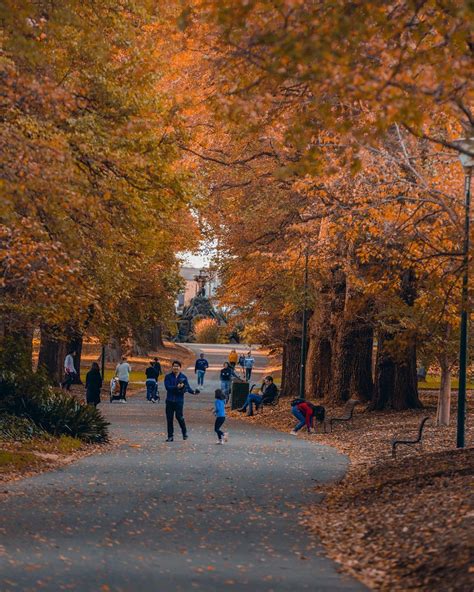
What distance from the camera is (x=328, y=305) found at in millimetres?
37094

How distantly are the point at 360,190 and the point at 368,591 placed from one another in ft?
44.6

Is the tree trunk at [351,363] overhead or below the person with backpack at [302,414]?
overhead

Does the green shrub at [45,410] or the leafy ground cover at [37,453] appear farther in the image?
the green shrub at [45,410]

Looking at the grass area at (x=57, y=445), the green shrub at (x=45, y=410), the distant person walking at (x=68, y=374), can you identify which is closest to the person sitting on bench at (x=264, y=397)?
the distant person walking at (x=68, y=374)

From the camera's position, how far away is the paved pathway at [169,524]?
949 centimetres

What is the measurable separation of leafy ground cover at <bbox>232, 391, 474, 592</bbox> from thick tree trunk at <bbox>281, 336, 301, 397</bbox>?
69.7ft

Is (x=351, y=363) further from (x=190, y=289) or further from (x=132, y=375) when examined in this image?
(x=190, y=289)

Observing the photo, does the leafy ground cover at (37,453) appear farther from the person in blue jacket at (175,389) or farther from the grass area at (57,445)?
the person in blue jacket at (175,389)

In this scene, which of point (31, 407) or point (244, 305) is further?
point (244, 305)

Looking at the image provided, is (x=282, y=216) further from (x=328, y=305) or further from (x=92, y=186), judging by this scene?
(x=92, y=186)

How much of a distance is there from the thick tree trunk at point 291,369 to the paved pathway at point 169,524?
67.8 feet

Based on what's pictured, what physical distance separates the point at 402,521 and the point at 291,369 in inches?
1264

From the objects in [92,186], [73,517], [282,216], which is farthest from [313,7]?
[282,216]

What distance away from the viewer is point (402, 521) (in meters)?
12.6
